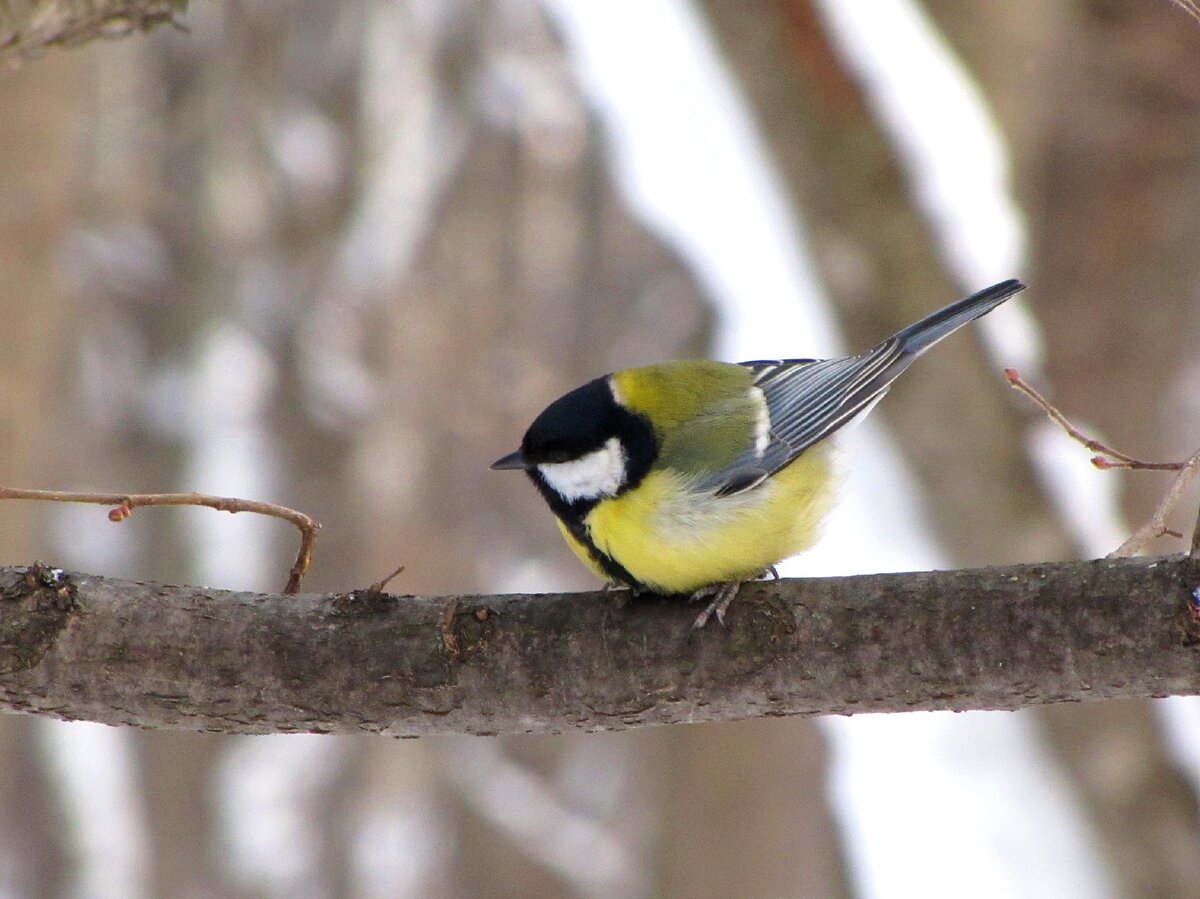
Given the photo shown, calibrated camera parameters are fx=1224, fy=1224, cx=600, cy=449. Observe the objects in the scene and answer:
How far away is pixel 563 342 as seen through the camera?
811 centimetres

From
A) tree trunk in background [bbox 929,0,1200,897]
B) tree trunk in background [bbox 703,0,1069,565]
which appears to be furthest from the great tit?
tree trunk in background [bbox 929,0,1200,897]

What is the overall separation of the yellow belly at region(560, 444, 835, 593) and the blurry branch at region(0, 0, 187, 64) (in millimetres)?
1315

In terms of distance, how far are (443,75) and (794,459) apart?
555cm

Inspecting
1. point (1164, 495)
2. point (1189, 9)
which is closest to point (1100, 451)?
point (1164, 495)

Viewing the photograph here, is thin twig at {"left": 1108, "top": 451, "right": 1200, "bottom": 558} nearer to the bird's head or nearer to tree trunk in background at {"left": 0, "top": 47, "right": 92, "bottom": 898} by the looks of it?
the bird's head

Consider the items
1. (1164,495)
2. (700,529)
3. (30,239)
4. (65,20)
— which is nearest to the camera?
(1164,495)

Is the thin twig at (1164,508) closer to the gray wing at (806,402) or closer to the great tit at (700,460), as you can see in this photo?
the great tit at (700,460)

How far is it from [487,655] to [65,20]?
1398 millimetres

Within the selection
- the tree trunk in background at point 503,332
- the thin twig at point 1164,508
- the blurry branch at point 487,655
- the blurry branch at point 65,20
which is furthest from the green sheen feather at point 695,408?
the tree trunk in background at point 503,332

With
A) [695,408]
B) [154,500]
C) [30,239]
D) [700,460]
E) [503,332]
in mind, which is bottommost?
[700,460]

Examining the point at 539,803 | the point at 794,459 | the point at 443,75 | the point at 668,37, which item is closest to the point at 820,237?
the point at 668,37

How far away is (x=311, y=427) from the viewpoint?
7.64 m

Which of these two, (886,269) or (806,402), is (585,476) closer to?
(806,402)

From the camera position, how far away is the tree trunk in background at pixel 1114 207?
15.9 ft
